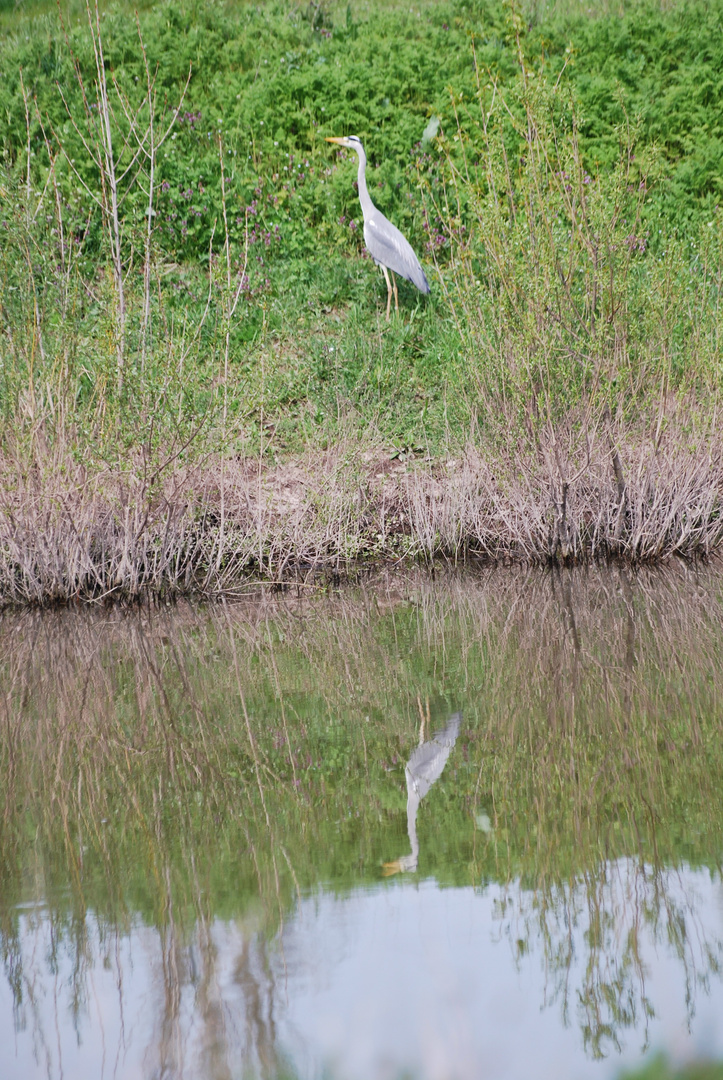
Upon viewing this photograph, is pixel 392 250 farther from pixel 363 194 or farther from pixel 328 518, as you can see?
pixel 328 518

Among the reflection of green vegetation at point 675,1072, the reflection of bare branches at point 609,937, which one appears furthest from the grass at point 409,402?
the reflection of green vegetation at point 675,1072

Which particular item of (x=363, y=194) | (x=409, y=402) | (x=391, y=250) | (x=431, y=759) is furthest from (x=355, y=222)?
(x=431, y=759)

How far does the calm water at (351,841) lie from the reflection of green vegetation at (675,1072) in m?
0.06

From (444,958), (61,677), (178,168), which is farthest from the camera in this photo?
Result: (178,168)

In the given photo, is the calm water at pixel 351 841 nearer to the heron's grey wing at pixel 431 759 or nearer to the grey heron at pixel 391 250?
the heron's grey wing at pixel 431 759

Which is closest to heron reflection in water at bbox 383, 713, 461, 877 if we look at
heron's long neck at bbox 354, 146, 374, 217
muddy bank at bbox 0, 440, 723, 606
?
muddy bank at bbox 0, 440, 723, 606

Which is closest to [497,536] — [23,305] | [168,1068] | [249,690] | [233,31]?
[249,690]

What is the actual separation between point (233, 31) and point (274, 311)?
19.4 ft

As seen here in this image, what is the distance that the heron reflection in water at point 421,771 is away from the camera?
3.42m

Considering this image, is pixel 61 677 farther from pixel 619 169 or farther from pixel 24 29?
pixel 24 29

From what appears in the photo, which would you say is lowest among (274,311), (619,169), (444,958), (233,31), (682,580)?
(682,580)

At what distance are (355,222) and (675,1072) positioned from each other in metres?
11.6

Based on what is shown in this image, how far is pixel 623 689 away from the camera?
16.7ft

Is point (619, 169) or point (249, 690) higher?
point (619, 169)
